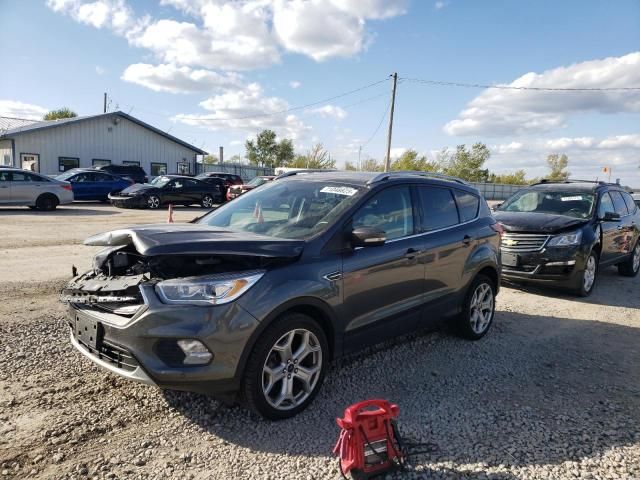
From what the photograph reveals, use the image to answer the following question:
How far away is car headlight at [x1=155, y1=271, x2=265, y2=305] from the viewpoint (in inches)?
117

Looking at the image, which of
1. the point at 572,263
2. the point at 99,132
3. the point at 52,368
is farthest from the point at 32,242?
the point at 99,132

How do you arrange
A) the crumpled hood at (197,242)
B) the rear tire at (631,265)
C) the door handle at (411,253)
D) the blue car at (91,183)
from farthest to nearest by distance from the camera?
1. the blue car at (91,183)
2. the rear tire at (631,265)
3. the door handle at (411,253)
4. the crumpled hood at (197,242)

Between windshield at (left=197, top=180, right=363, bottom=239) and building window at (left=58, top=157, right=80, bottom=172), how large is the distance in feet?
95.0

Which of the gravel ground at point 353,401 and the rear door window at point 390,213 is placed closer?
the gravel ground at point 353,401

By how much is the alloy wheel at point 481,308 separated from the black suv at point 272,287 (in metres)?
0.62

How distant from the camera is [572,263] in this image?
7.31 m

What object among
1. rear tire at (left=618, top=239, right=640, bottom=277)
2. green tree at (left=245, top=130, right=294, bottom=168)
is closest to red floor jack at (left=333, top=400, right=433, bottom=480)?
rear tire at (left=618, top=239, right=640, bottom=277)

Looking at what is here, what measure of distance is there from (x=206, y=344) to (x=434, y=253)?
2475 millimetres

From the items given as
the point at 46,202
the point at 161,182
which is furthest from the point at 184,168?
the point at 46,202

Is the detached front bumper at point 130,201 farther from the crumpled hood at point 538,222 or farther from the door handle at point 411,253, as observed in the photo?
the door handle at point 411,253

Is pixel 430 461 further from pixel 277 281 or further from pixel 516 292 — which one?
pixel 516 292

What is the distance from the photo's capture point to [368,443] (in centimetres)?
269

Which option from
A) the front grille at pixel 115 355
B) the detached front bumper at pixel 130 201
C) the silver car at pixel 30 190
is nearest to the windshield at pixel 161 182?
the detached front bumper at pixel 130 201

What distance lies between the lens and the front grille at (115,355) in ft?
9.95
